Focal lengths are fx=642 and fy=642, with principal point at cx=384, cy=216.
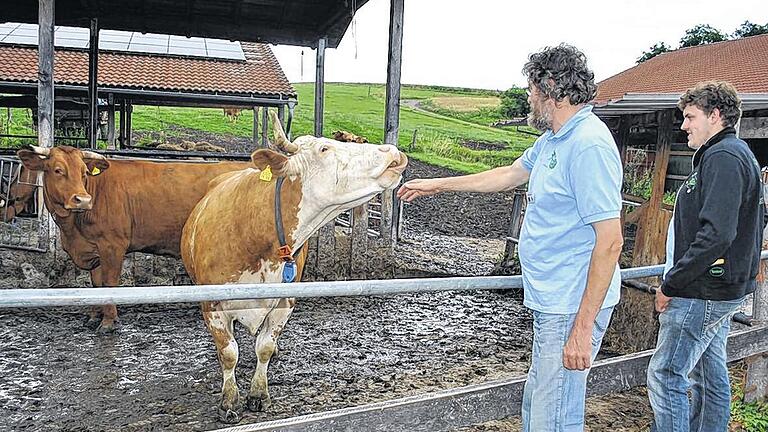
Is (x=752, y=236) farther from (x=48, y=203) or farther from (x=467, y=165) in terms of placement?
(x=467, y=165)

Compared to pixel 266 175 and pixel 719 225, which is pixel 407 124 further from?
pixel 719 225

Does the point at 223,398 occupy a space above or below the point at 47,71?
below

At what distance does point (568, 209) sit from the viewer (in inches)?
76.3

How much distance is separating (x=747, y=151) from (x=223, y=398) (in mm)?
3065

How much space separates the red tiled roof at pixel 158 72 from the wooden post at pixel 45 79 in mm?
9835

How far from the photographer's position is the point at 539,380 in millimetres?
2035

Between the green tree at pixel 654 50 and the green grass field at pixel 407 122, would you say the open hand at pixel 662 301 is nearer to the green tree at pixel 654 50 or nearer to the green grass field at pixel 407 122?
the green grass field at pixel 407 122

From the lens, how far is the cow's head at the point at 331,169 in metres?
3.04

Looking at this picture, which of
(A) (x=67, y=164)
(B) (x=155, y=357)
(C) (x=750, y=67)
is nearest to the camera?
(B) (x=155, y=357)

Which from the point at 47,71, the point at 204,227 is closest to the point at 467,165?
the point at 47,71

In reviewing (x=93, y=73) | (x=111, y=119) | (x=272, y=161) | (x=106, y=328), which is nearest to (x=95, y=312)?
(x=106, y=328)

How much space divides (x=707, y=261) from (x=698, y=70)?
1825cm

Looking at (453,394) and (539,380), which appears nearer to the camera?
(539,380)

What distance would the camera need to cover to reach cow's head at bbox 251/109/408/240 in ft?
9.98
